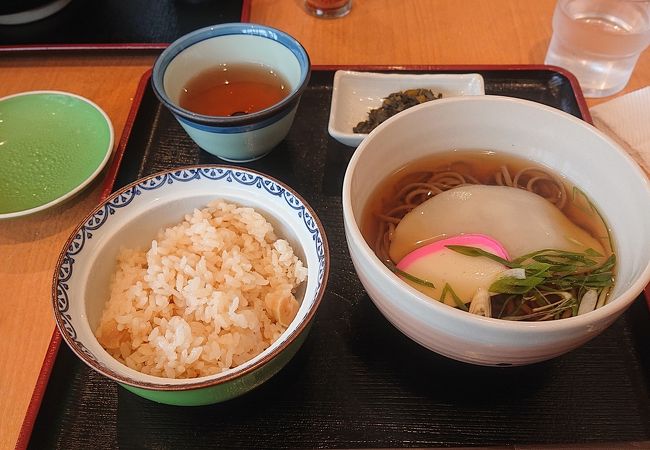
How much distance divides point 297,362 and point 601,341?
596mm

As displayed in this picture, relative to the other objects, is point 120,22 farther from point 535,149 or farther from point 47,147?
point 535,149

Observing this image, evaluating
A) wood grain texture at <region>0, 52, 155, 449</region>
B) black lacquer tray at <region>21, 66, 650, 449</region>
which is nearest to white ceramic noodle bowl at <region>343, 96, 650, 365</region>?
black lacquer tray at <region>21, 66, 650, 449</region>

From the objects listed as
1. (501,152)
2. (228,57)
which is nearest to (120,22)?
(228,57)

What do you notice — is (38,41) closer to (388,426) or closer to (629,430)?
(388,426)

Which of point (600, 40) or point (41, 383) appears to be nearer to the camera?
point (41, 383)

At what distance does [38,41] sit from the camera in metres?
1.85

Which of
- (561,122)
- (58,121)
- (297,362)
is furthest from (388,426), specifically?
(58,121)

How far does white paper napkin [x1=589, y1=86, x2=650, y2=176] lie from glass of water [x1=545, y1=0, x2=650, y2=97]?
9 centimetres

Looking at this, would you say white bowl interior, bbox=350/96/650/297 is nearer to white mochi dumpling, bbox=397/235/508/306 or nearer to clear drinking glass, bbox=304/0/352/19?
white mochi dumpling, bbox=397/235/508/306

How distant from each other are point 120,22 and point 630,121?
167 cm

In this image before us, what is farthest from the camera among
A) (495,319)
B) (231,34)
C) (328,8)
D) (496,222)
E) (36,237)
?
(328,8)

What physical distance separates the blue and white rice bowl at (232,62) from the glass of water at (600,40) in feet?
2.80

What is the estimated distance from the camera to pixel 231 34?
151cm

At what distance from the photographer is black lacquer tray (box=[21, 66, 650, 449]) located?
0.94 m
